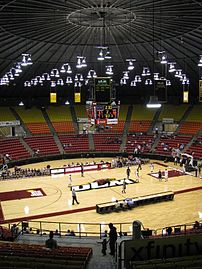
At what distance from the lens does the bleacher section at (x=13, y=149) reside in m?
43.3

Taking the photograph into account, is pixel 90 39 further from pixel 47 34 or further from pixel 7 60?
pixel 7 60

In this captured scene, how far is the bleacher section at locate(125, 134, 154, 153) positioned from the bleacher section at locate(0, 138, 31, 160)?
43.6 feet

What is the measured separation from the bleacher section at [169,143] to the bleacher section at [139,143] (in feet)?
4.23

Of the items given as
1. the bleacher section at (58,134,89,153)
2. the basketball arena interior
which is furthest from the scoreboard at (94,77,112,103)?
the bleacher section at (58,134,89,153)

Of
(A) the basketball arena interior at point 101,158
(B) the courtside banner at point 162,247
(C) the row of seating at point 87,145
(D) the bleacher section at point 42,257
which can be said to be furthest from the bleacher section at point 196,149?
(D) the bleacher section at point 42,257

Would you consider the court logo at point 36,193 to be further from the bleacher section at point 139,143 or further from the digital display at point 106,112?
the bleacher section at point 139,143

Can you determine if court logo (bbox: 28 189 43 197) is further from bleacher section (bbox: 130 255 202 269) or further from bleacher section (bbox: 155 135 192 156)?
bleacher section (bbox: 155 135 192 156)

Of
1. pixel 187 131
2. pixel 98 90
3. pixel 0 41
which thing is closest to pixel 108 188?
pixel 98 90

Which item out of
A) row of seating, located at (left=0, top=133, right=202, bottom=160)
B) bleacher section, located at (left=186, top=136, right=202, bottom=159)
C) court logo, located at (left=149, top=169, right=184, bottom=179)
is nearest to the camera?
court logo, located at (left=149, top=169, right=184, bottom=179)

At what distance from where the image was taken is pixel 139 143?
48.0m

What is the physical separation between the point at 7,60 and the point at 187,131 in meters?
25.4

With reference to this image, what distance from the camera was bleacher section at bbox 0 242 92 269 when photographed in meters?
10.8

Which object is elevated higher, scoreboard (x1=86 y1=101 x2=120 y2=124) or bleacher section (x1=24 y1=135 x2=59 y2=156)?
scoreboard (x1=86 y1=101 x2=120 y2=124)

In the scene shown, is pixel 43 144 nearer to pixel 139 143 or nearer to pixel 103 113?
pixel 139 143
